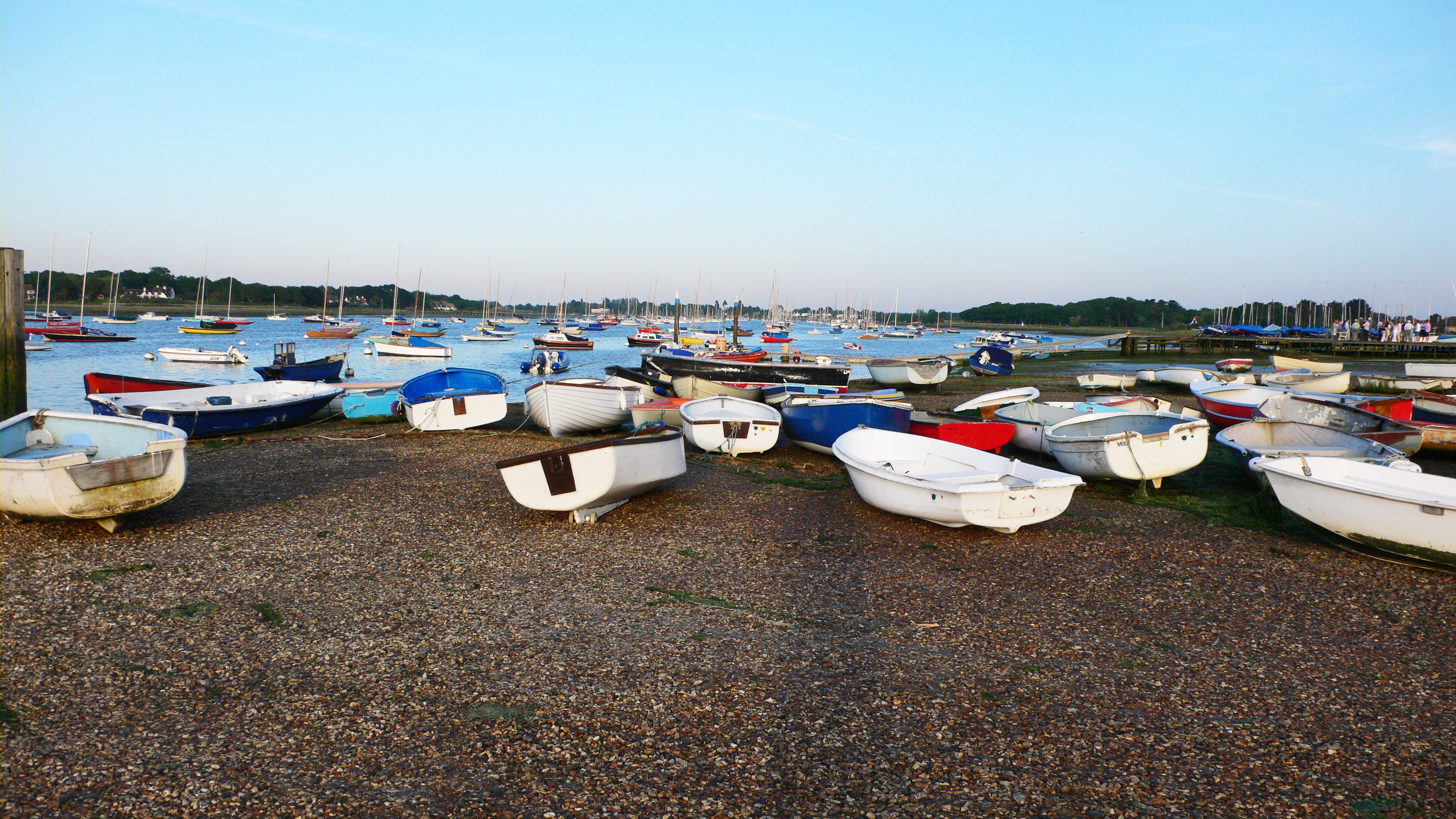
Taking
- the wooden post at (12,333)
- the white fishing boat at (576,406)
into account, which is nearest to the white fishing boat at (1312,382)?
the white fishing boat at (576,406)

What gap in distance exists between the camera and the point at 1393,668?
18.8ft

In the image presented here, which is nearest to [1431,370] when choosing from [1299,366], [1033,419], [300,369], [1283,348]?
[1299,366]

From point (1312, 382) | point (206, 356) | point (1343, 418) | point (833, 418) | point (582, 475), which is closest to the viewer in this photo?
point (582, 475)

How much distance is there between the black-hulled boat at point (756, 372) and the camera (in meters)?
24.2

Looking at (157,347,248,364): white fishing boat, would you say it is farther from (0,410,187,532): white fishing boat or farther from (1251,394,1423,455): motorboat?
(1251,394,1423,455): motorboat

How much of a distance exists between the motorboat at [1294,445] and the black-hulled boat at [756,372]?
12.5m

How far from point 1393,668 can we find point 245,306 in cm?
16476

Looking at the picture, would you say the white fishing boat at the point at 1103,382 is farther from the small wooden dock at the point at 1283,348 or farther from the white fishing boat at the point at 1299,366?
the small wooden dock at the point at 1283,348

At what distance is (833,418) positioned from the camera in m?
14.4

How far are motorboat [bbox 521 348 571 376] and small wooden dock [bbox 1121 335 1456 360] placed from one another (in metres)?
33.8

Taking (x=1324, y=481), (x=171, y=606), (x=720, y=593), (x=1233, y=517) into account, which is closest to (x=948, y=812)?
(x=720, y=593)

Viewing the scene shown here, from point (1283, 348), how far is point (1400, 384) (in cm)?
2730

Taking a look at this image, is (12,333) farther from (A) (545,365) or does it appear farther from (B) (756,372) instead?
(A) (545,365)

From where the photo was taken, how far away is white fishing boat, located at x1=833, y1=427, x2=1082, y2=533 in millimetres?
8461
